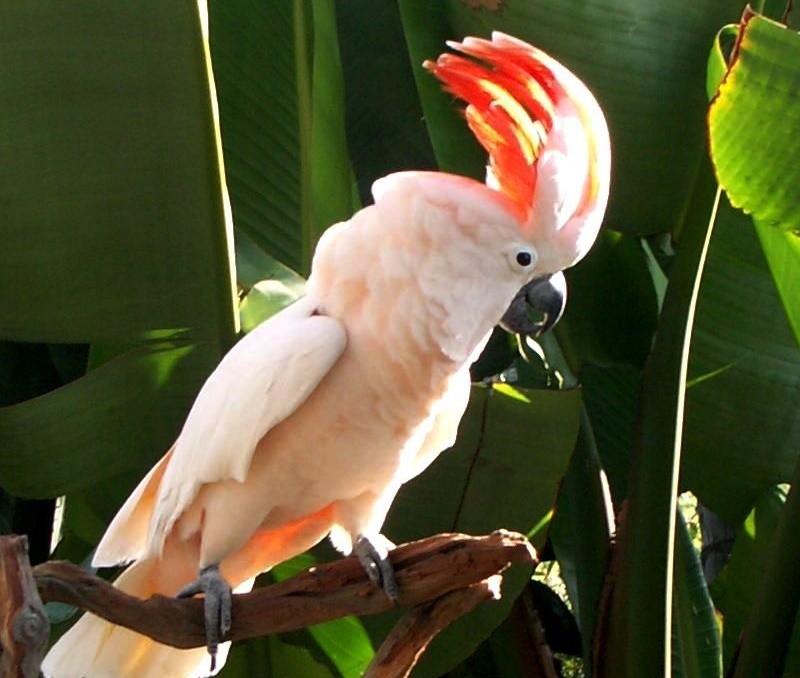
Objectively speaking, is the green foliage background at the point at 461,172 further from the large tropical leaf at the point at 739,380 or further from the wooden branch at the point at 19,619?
the wooden branch at the point at 19,619

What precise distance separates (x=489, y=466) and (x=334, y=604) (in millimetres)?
371

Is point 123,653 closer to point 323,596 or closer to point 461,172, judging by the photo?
point 323,596

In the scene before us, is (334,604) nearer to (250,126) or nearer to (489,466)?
(489,466)

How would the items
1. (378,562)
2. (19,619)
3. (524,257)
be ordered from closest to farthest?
(19,619) < (524,257) < (378,562)

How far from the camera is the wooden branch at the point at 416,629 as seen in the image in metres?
1.40

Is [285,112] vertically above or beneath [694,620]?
above

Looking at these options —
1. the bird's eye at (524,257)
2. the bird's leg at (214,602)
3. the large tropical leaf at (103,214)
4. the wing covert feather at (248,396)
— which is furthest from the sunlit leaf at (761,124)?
the bird's leg at (214,602)

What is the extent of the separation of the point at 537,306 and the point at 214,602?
51cm

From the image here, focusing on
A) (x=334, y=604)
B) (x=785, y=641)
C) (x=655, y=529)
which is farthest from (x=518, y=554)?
(x=785, y=641)

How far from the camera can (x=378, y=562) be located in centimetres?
146

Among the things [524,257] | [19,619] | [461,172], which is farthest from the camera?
[461,172]

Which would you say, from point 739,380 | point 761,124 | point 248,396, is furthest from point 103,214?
point 739,380

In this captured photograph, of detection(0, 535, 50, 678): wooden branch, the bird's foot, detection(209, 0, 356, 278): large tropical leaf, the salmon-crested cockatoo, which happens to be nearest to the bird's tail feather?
the salmon-crested cockatoo

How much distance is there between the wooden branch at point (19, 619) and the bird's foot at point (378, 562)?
15.3 inches
